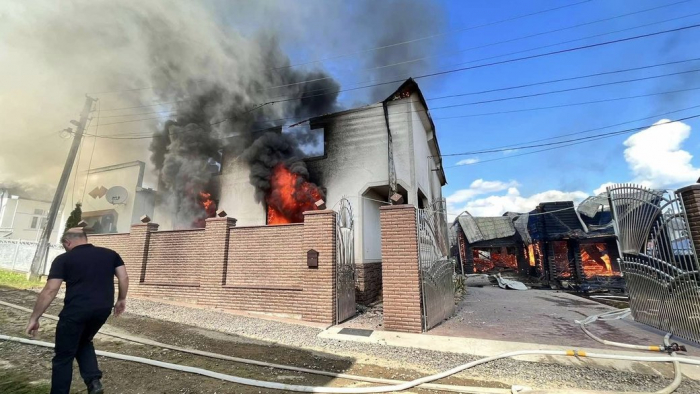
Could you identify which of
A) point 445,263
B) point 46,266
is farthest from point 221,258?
point 46,266

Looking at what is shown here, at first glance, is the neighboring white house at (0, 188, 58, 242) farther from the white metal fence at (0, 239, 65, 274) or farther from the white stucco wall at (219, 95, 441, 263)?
the white stucco wall at (219, 95, 441, 263)

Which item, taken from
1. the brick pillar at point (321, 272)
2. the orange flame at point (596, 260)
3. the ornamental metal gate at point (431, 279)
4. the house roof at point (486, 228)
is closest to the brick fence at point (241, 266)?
the brick pillar at point (321, 272)

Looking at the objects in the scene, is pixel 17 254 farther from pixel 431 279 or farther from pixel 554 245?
pixel 554 245

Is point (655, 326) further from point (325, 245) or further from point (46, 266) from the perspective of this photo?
point (46, 266)

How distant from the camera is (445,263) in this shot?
7.79 metres

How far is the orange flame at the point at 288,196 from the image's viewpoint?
1055 cm

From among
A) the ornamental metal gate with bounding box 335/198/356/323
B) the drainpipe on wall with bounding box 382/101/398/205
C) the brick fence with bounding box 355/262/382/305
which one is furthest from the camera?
the drainpipe on wall with bounding box 382/101/398/205

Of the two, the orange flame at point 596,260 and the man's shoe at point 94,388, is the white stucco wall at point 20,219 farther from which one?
the orange flame at point 596,260

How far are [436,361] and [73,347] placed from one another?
4.40 m

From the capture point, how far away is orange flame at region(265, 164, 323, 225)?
34.6 ft

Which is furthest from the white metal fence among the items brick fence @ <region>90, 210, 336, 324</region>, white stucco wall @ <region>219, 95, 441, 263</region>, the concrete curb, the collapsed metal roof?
the collapsed metal roof

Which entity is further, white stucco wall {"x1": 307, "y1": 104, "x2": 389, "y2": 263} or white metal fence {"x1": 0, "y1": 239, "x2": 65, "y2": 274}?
white metal fence {"x1": 0, "y1": 239, "x2": 65, "y2": 274}

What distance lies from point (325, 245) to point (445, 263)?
11.0 feet

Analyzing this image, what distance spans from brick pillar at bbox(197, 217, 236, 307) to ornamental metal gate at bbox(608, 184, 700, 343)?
9726mm
